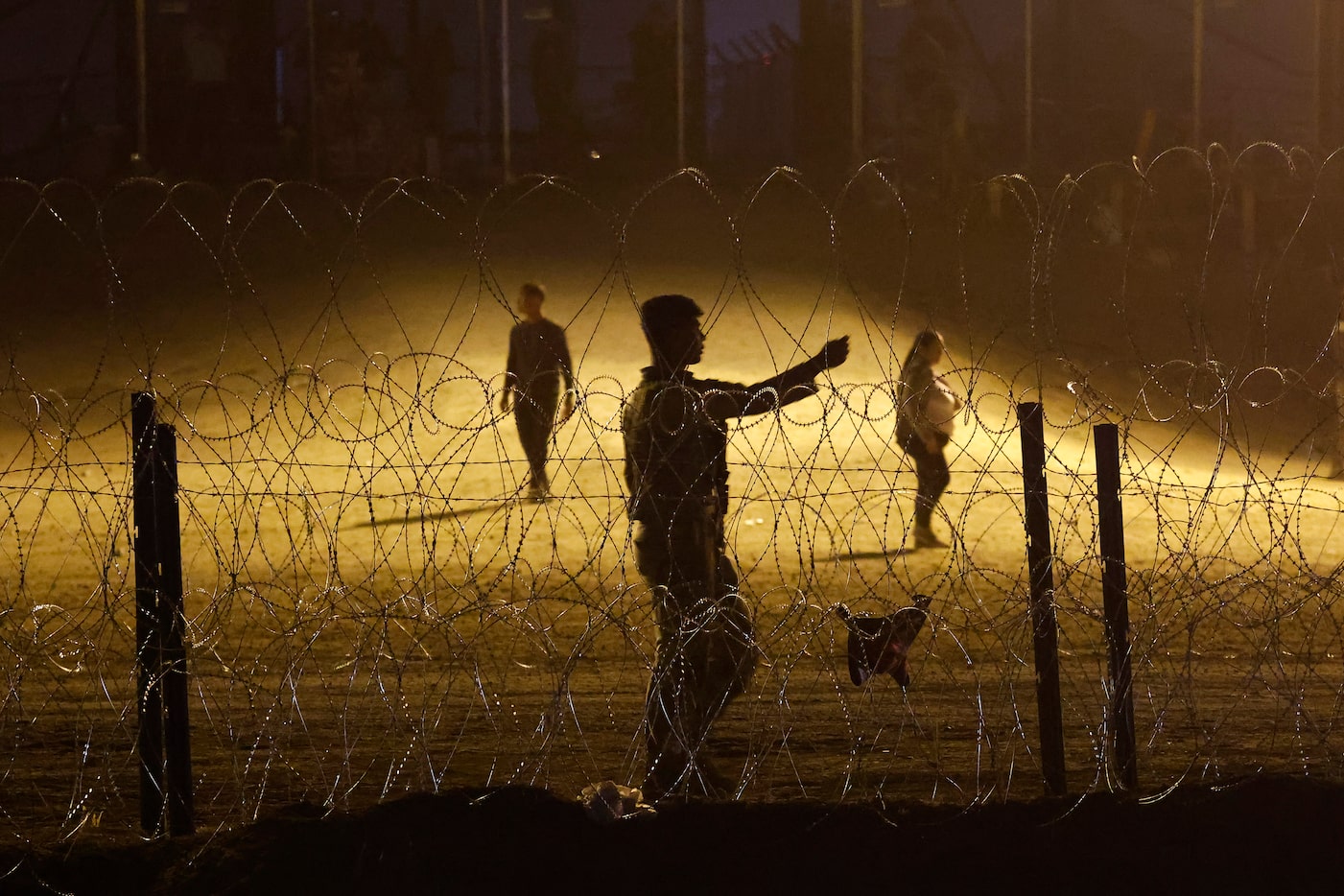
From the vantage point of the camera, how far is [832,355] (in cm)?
452

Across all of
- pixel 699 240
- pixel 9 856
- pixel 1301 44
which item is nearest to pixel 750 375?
pixel 699 240

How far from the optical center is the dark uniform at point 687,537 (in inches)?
172

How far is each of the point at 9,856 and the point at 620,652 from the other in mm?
3841

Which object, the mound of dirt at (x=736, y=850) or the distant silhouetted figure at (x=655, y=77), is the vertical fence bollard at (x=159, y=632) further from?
the distant silhouetted figure at (x=655, y=77)

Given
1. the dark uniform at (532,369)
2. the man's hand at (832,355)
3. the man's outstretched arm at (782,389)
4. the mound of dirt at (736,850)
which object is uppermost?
the dark uniform at (532,369)

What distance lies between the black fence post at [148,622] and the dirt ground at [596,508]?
4.6 inches

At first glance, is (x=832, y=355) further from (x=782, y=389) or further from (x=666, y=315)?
(x=666, y=315)

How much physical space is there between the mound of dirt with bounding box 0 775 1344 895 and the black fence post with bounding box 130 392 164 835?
0.82ft

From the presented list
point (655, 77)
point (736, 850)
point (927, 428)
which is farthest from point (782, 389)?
point (655, 77)

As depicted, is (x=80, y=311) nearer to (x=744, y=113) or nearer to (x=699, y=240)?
(x=699, y=240)

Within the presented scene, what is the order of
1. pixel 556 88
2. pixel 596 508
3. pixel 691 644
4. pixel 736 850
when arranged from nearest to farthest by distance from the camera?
pixel 736 850 → pixel 691 644 → pixel 596 508 → pixel 556 88

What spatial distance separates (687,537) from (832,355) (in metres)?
0.72

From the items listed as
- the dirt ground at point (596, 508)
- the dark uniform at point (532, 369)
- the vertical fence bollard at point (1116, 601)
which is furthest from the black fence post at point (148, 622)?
the dark uniform at point (532, 369)

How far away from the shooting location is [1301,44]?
23.5 metres
